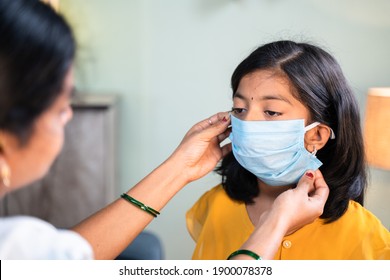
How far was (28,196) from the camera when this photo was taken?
2430mm

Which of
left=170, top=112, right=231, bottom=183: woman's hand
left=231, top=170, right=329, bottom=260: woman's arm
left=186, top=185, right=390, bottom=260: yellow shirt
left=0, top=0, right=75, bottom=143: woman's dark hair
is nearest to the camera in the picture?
left=0, top=0, right=75, bottom=143: woman's dark hair

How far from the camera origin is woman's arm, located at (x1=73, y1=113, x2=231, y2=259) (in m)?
1.16

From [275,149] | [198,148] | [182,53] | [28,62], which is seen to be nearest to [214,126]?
[198,148]

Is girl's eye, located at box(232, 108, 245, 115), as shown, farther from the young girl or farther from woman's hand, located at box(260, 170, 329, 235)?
woman's hand, located at box(260, 170, 329, 235)

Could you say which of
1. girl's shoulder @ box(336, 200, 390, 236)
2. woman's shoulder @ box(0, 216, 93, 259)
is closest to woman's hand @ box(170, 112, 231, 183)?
girl's shoulder @ box(336, 200, 390, 236)

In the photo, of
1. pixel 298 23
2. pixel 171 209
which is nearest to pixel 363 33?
pixel 298 23

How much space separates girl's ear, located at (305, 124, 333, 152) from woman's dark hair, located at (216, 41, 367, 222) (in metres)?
0.02

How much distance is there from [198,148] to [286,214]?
1.10 ft

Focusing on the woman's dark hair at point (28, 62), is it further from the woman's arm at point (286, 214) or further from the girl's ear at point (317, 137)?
the girl's ear at point (317, 137)

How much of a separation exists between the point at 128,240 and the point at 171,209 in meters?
1.13

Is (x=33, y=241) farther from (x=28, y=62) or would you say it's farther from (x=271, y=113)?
(x=271, y=113)

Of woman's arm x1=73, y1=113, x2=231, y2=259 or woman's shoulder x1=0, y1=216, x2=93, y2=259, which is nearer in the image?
woman's shoulder x1=0, y1=216, x2=93, y2=259

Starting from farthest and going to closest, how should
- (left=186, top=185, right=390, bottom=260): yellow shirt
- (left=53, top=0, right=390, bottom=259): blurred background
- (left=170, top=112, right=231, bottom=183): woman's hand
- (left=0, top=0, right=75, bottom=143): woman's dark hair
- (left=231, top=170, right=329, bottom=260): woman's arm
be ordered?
(left=53, top=0, right=390, bottom=259): blurred background, (left=170, top=112, right=231, bottom=183): woman's hand, (left=186, top=185, right=390, bottom=260): yellow shirt, (left=231, top=170, right=329, bottom=260): woman's arm, (left=0, top=0, right=75, bottom=143): woman's dark hair
